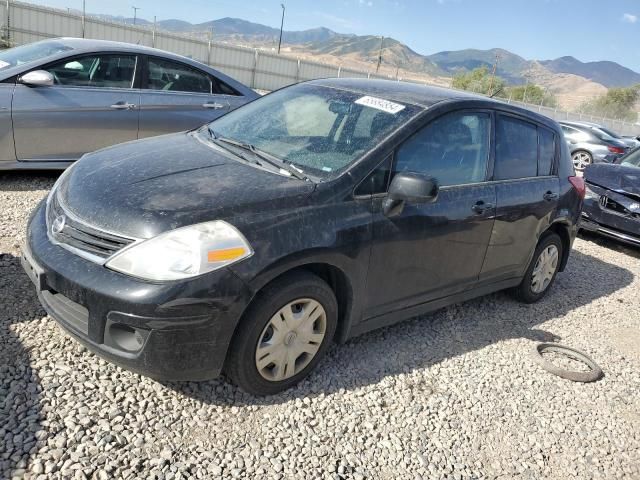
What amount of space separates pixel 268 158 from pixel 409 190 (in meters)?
0.89

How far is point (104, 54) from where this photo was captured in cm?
582

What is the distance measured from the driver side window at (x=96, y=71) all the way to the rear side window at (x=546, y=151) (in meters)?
4.39

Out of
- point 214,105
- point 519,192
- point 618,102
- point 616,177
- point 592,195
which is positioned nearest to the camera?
point 519,192

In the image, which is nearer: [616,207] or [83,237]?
[83,237]

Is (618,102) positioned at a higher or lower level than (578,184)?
higher

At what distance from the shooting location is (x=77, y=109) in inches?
221

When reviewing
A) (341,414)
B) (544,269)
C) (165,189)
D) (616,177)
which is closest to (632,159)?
(616,177)

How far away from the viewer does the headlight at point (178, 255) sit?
2432 millimetres

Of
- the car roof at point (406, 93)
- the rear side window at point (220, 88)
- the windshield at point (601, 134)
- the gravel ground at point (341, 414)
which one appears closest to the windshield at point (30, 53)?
the rear side window at point (220, 88)

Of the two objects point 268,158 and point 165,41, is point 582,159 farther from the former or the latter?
point 165,41

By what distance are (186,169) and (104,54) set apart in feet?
11.7

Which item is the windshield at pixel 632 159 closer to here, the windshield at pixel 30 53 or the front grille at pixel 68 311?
the windshield at pixel 30 53

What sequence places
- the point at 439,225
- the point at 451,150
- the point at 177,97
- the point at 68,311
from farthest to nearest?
the point at 177,97, the point at 451,150, the point at 439,225, the point at 68,311

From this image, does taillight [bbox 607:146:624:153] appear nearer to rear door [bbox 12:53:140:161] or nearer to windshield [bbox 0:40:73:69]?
rear door [bbox 12:53:140:161]
